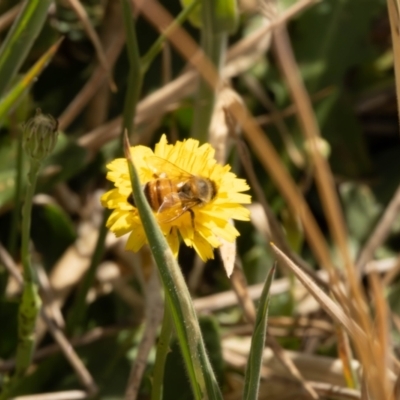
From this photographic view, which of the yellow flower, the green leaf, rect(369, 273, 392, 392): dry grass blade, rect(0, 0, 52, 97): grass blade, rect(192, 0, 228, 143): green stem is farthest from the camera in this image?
the green leaf

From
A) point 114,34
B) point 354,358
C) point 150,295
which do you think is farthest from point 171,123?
point 354,358

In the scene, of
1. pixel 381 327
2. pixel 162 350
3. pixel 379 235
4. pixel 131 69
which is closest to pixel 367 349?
pixel 381 327

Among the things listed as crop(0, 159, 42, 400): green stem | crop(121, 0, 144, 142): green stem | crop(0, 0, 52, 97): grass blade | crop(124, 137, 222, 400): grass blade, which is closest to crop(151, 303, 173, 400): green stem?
crop(124, 137, 222, 400): grass blade

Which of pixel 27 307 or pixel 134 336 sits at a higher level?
pixel 27 307

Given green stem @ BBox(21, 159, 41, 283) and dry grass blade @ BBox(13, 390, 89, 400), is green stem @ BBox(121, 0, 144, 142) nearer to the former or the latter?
green stem @ BBox(21, 159, 41, 283)

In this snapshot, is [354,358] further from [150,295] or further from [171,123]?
[171,123]

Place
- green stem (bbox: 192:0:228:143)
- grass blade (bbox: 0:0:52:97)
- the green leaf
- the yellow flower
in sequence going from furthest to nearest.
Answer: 1. the green leaf
2. green stem (bbox: 192:0:228:143)
3. grass blade (bbox: 0:0:52:97)
4. the yellow flower
